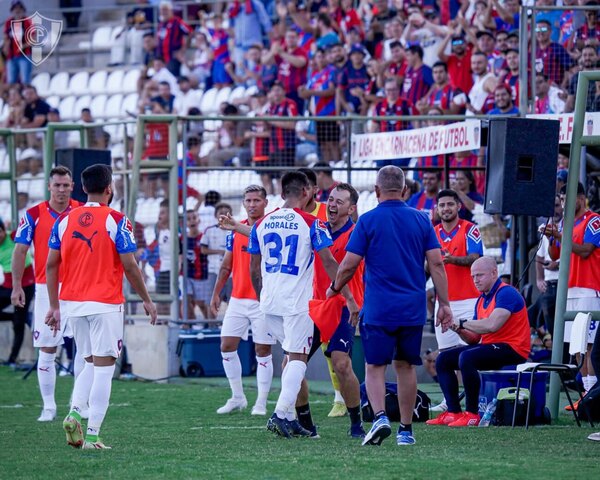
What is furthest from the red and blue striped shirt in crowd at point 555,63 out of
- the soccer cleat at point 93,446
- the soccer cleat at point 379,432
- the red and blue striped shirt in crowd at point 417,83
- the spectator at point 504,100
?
the soccer cleat at point 93,446

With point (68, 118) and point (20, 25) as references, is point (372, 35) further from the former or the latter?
point (68, 118)

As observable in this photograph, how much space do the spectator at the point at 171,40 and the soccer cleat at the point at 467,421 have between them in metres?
15.9

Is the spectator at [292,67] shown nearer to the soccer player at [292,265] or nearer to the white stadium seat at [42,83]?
the white stadium seat at [42,83]

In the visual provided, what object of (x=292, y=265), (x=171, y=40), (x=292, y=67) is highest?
(x=171, y=40)

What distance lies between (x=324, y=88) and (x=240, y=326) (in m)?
7.90

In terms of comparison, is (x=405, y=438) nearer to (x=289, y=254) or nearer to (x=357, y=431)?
(x=357, y=431)

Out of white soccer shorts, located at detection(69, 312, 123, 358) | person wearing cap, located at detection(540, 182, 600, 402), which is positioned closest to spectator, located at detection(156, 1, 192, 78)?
person wearing cap, located at detection(540, 182, 600, 402)

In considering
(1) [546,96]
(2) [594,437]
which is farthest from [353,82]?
(2) [594,437]

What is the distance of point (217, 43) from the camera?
80.7 ft

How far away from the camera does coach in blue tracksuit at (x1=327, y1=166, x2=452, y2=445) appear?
8.72 metres

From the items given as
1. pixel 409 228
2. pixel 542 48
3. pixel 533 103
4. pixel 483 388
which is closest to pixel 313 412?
pixel 483 388

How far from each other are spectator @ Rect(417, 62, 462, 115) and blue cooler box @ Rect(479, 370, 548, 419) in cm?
709

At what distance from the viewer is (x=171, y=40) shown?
2553cm

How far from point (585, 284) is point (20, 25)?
13.1 meters
